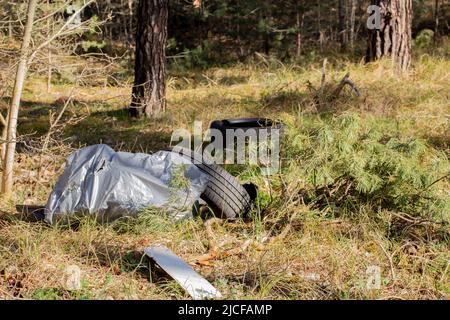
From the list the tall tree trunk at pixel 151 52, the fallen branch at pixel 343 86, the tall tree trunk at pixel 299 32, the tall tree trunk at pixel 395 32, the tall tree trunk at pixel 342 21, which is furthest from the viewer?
the tall tree trunk at pixel 299 32

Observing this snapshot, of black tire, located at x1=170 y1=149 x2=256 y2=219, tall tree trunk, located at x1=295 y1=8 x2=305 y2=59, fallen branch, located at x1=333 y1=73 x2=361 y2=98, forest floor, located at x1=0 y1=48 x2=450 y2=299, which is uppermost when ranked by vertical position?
tall tree trunk, located at x1=295 y1=8 x2=305 y2=59

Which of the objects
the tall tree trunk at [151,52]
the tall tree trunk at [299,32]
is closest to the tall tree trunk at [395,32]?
the tall tree trunk at [151,52]

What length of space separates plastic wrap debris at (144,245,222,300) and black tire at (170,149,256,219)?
0.71 metres

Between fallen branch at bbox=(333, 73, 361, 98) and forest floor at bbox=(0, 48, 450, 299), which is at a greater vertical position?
fallen branch at bbox=(333, 73, 361, 98)

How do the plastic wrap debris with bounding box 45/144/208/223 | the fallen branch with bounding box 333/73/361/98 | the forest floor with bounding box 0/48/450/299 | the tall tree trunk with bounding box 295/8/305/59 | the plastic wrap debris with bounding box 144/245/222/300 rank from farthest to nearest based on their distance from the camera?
the tall tree trunk with bounding box 295/8/305/59
the fallen branch with bounding box 333/73/361/98
the plastic wrap debris with bounding box 45/144/208/223
the forest floor with bounding box 0/48/450/299
the plastic wrap debris with bounding box 144/245/222/300

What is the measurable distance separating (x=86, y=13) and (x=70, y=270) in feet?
47.6

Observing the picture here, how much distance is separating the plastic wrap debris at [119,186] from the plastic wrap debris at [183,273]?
0.58 m

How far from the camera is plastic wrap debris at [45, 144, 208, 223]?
Result: 445 cm

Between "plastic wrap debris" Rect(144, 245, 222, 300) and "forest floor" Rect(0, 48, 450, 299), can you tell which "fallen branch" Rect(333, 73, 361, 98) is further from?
"plastic wrap debris" Rect(144, 245, 222, 300)

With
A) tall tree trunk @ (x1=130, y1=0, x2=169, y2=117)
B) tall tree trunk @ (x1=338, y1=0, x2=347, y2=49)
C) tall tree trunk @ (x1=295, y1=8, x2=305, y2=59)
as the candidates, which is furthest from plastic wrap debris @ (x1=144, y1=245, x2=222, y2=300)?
tall tree trunk @ (x1=295, y1=8, x2=305, y2=59)

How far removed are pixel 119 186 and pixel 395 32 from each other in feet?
19.2

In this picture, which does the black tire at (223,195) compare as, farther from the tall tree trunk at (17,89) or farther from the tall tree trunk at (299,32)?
the tall tree trunk at (299,32)

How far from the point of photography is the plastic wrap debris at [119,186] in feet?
14.6

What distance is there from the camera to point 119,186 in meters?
4.47
